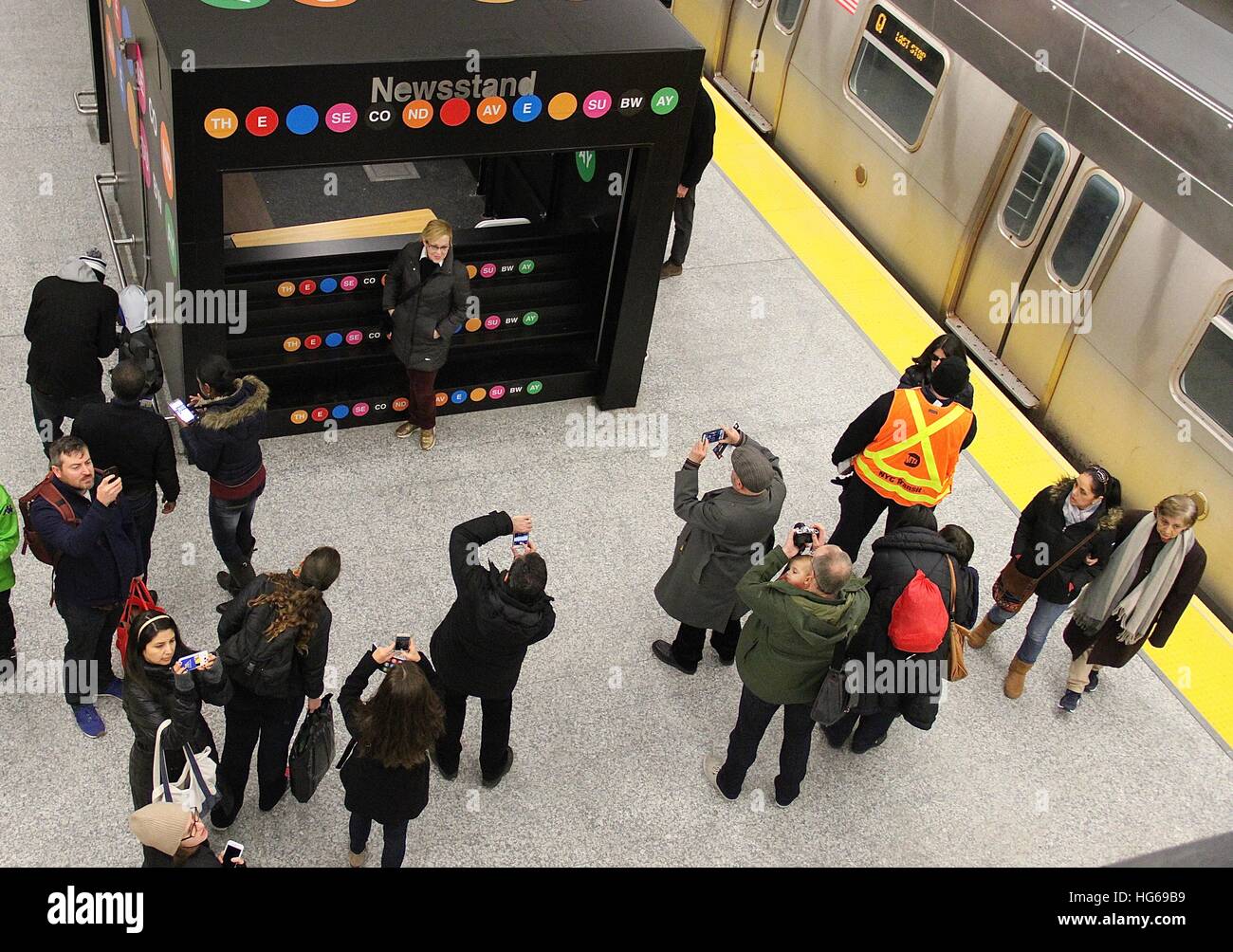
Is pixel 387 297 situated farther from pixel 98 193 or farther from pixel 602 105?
pixel 98 193

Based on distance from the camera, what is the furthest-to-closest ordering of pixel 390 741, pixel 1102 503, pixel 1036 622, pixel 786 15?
pixel 786 15
pixel 1036 622
pixel 1102 503
pixel 390 741

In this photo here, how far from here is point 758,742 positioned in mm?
5559

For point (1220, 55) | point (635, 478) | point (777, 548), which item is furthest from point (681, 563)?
point (1220, 55)

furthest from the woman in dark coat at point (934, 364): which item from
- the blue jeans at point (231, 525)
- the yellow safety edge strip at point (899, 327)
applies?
the blue jeans at point (231, 525)

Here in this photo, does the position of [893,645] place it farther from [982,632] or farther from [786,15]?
[786,15]

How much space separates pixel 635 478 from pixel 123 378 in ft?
9.93

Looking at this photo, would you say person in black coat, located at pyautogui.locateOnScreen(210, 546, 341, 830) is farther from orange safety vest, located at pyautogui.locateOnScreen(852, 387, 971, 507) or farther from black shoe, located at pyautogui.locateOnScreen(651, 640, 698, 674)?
orange safety vest, located at pyautogui.locateOnScreen(852, 387, 971, 507)

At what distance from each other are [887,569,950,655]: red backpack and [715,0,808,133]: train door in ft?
21.6

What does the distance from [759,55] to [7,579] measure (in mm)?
7987

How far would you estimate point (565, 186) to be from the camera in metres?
8.00

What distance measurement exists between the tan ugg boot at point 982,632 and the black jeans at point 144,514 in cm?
412

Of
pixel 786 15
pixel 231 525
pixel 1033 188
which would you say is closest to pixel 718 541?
pixel 231 525

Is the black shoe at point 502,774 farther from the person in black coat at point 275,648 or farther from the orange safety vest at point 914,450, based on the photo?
the orange safety vest at point 914,450

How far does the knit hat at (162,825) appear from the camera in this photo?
3.86 m
